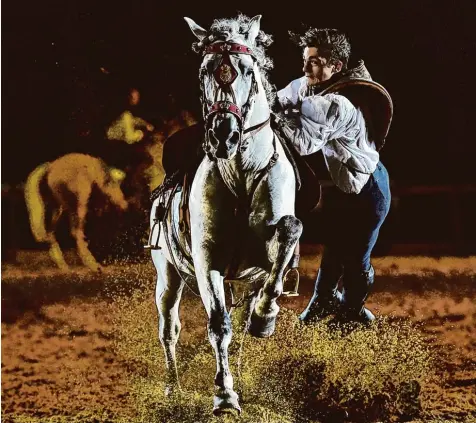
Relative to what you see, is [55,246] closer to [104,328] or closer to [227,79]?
[104,328]

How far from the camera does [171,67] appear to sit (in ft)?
11.8

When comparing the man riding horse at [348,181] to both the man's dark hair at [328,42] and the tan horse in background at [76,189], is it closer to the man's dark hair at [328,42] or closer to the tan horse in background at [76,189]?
the man's dark hair at [328,42]

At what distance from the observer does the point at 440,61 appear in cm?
363

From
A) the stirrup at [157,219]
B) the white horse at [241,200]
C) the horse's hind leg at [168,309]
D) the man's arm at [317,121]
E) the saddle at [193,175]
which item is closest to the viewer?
the white horse at [241,200]

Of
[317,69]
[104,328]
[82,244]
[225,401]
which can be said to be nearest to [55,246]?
[82,244]

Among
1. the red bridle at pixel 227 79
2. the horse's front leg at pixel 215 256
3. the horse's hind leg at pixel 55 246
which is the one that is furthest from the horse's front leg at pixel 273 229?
the horse's hind leg at pixel 55 246

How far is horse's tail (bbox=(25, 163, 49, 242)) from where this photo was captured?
12.0 feet

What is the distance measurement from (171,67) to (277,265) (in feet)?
5.06

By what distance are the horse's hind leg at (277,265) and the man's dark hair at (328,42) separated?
1.18 meters

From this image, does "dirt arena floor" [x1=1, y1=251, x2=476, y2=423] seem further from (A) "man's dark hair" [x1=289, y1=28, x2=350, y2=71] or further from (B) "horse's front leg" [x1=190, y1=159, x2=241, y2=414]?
(A) "man's dark hair" [x1=289, y1=28, x2=350, y2=71]

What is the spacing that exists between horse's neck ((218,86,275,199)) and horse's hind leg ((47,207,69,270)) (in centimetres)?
141

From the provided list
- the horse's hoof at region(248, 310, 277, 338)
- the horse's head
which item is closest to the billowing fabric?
the horse's head

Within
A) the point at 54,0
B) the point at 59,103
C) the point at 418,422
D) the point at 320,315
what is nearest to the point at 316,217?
the point at 320,315

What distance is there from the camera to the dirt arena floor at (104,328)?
3309mm
